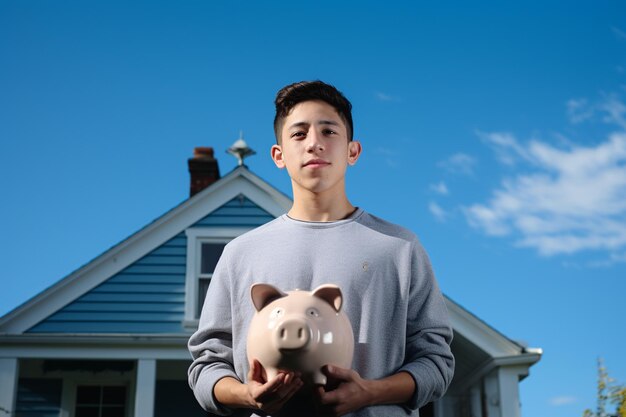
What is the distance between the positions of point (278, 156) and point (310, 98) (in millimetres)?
207

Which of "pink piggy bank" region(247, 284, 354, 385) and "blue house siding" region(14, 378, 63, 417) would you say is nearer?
"pink piggy bank" region(247, 284, 354, 385)

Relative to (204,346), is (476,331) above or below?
above

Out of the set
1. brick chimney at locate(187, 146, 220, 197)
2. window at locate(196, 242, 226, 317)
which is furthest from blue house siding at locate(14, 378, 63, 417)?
brick chimney at locate(187, 146, 220, 197)

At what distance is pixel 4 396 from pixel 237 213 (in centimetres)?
374

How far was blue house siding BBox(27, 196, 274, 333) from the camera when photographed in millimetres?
10797

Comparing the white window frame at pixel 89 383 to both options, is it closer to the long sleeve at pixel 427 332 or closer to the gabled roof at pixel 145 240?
the gabled roof at pixel 145 240

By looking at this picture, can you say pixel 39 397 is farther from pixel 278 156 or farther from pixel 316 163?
pixel 316 163

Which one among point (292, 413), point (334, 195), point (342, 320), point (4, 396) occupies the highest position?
point (4, 396)

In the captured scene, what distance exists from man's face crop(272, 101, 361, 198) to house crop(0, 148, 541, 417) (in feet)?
27.0

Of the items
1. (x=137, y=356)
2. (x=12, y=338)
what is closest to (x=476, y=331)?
(x=137, y=356)

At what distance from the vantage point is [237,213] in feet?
37.6

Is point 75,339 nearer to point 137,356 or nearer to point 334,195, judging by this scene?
point 137,356

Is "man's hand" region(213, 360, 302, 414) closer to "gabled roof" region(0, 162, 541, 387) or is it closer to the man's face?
the man's face

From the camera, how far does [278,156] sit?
249 cm
